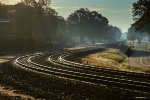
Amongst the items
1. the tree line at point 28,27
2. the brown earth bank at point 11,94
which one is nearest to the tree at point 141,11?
the tree line at point 28,27

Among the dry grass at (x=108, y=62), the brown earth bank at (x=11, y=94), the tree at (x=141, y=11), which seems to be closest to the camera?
the brown earth bank at (x=11, y=94)

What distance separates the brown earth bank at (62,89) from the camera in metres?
15.5

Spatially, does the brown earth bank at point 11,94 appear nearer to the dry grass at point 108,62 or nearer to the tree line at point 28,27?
the dry grass at point 108,62

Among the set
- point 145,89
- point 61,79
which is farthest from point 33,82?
point 145,89

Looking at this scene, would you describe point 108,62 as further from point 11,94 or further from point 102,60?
point 11,94

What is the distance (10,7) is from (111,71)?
109 m

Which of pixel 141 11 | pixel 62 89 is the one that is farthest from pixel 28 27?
pixel 62 89

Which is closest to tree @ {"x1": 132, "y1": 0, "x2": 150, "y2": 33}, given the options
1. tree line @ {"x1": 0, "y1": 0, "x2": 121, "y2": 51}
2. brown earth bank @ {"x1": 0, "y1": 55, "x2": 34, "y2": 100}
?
tree line @ {"x1": 0, "y1": 0, "x2": 121, "y2": 51}

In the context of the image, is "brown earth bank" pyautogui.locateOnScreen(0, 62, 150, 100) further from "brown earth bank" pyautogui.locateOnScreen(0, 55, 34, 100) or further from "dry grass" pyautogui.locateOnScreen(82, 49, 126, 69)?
"dry grass" pyautogui.locateOnScreen(82, 49, 126, 69)

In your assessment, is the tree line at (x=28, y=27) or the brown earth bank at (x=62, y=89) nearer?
the brown earth bank at (x=62, y=89)

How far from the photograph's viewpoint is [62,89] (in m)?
17.6

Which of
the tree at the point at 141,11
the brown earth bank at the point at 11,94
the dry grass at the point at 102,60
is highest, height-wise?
the tree at the point at 141,11

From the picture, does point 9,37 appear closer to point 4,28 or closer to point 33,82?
point 4,28

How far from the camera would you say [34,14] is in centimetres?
10788
